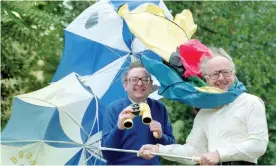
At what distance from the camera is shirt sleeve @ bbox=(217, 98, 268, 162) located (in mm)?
3568

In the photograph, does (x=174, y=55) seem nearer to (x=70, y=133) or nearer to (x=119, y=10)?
(x=119, y=10)

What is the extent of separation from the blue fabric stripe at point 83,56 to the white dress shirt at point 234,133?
1148 millimetres

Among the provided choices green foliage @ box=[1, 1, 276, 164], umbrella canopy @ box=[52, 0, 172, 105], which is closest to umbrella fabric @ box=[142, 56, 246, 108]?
umbrella canopy @ box=[52, 0, 172, 105]

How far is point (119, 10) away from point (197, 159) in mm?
1215

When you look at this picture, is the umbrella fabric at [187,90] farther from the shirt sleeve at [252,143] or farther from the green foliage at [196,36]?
the green foliage at [196,36]

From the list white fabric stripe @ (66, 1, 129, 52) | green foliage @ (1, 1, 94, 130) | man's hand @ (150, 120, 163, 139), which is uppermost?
green foliage @ (1, 1, 94, 130)

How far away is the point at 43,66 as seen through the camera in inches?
325

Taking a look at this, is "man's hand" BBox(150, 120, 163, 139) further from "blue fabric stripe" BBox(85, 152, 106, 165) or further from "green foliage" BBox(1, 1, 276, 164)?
"green foliage" BBox(1, 1, 276, 164)

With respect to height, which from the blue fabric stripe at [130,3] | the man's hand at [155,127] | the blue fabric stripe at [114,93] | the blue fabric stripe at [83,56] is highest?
the blue fabric stripe at [130,3]

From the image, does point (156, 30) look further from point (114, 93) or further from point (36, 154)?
point (36, 154)

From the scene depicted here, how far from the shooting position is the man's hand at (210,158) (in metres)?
3.59

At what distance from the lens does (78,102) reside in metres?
4.50

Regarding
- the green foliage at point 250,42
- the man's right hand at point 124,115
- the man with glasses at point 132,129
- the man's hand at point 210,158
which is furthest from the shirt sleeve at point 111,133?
the green foliage at point 250,42

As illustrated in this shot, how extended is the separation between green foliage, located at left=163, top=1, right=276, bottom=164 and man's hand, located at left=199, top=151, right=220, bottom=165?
347cm
